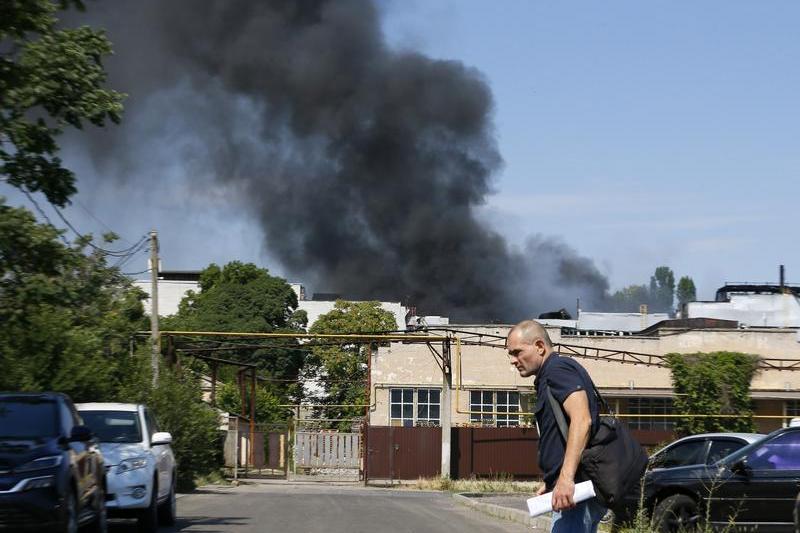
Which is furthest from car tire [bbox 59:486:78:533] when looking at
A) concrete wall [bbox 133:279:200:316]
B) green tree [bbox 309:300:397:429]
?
concrete wall [bbox 133:279:200:316]

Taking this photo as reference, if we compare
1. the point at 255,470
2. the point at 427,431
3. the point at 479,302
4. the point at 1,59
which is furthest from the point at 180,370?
the point at 479,302

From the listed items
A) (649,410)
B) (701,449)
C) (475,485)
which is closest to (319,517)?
(701,449)

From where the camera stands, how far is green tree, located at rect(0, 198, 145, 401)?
20.5 m

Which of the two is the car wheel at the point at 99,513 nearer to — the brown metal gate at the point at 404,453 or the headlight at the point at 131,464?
the headlight at the point at 131,464

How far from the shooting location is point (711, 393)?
4725 centimetres

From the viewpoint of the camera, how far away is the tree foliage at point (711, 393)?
46.3 m

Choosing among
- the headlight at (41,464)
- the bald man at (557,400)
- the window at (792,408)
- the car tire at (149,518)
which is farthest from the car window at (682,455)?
the window at (792,408)

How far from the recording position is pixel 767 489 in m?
14.8

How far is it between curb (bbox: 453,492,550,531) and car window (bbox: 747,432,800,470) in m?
2.94

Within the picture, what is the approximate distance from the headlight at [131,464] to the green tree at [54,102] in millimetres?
6301

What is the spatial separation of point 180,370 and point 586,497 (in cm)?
3357

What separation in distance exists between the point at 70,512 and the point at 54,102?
1052 cm

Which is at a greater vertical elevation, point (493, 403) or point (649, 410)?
point (493, 403)

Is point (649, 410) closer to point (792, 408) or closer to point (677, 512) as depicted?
point (792, 408)
